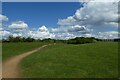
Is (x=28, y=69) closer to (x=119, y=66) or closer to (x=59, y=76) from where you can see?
(x=59, y=76)

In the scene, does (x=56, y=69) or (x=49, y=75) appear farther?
(x=56, y=69)

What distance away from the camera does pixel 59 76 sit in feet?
58.9

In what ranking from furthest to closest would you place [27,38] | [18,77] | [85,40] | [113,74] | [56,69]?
[27,38], [85,40], [56,69], [113,74], [18,77]

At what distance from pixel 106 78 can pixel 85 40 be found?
7711cm

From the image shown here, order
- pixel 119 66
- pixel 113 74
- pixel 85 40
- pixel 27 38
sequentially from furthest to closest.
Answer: pixel 27 38 < pixel 85 40 < pixel 119 66 < pixel 113 74

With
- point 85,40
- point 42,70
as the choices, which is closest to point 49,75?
point 42,70

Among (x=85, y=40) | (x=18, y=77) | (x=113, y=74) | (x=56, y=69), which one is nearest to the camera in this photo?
(x=18, y=77)

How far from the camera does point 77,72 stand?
19453mm

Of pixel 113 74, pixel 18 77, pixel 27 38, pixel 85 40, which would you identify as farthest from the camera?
pixel 27 38

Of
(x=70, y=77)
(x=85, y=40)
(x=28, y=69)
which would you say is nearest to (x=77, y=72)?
(x=70, y=77)

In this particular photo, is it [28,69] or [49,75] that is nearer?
[49,75]

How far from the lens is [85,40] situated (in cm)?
9469

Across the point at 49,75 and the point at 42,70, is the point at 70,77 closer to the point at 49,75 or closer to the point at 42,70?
the point at 49,75

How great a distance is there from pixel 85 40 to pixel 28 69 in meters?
75.0
